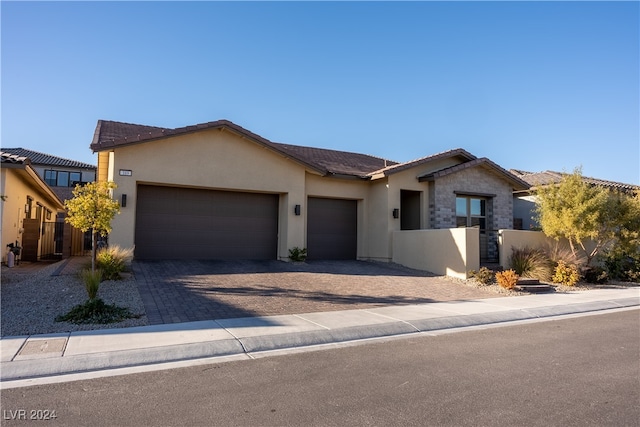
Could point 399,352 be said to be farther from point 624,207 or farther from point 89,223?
point 624,207

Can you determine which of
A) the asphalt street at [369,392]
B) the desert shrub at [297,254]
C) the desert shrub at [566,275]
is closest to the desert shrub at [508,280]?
the desert shrub at [566,275]

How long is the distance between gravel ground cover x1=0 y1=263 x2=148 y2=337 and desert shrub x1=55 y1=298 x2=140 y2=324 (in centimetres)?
18

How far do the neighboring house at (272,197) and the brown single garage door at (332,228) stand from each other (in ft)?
0.15

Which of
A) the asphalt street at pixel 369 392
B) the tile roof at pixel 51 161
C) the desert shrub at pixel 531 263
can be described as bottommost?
the asphalt street at pixel 369 392

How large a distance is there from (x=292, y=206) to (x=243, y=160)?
2590 millimetres

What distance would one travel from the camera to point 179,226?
53.3 ft

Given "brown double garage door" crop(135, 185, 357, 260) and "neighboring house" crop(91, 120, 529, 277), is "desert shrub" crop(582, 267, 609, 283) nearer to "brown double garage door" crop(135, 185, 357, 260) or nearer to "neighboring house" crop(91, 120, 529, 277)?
"neighboring house" crop(91, 120, 529, 277)

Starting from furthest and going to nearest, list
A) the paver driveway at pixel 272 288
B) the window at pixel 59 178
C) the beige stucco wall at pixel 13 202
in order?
the window at pixel 59 178
the beige stucco wall at pixel 13 202
the paver driveway at pixel 272 288

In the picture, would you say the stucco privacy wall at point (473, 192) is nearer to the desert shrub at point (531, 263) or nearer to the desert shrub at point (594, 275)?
the desert shrub at point (531, 263)

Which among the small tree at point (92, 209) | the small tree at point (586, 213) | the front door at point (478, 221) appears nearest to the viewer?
the small tree at point (92, 209)

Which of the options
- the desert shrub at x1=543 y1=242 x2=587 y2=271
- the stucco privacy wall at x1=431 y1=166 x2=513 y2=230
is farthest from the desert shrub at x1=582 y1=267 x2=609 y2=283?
the stucco privacy wall at x1=431 y1=166 x2=513 y2=230

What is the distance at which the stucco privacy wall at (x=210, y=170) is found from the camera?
1465cm

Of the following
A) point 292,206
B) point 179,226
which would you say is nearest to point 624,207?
point 292,206

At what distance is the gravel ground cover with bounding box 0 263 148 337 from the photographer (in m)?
7.73
